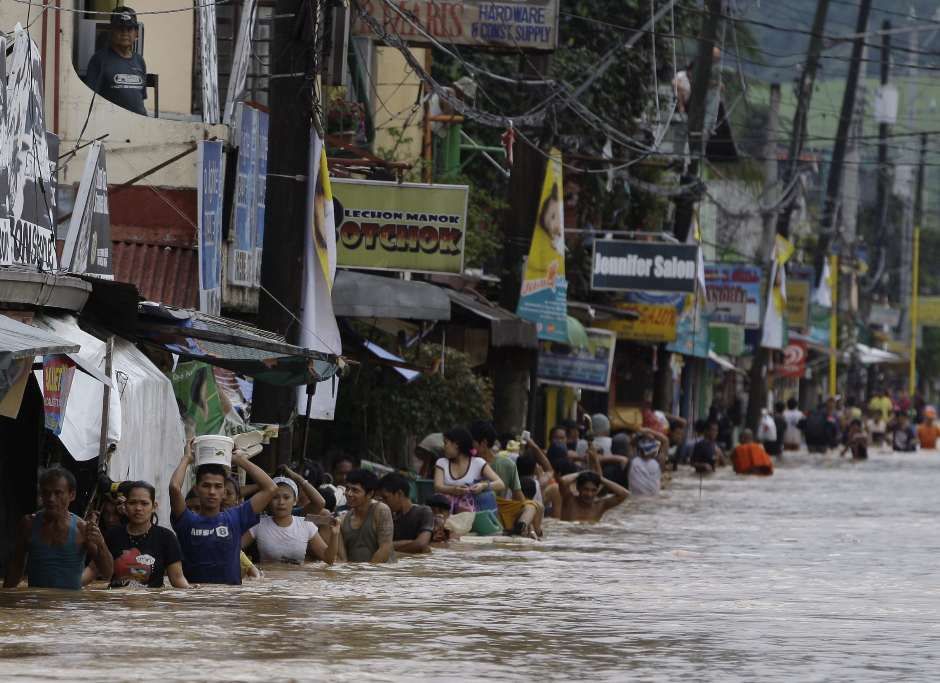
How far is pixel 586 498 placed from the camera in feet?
81.0

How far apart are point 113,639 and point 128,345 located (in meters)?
4.73

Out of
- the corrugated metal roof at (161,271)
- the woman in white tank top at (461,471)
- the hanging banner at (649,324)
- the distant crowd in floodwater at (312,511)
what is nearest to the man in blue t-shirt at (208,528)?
the distant crowd in floodwater at (312,511)

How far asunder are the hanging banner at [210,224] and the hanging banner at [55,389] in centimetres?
Answer: 492

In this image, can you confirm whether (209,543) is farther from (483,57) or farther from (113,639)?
(483,57)

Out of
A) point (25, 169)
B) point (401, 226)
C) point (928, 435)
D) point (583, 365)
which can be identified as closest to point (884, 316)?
point (928, 435)

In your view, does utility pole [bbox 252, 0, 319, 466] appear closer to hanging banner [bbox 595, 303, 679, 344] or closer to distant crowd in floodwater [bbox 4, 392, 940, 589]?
distant crowd in floodwater [bbox 4, 392, 940, 589]

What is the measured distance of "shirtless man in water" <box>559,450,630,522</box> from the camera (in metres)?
24.4

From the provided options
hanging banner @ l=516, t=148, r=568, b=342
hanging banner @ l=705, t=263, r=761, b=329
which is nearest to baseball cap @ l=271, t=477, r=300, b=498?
hanging banner @ l=516, t=148, r=568, b=342

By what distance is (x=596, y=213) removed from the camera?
1559 inches

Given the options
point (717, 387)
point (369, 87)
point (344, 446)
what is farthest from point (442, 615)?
point (717, 387)

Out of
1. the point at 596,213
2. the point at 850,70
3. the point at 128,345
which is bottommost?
the point at 128,345

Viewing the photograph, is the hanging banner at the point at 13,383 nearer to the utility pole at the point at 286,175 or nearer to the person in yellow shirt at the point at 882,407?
the utility pole at the point at 286,175

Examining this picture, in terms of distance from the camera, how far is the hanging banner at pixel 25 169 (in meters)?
14.5

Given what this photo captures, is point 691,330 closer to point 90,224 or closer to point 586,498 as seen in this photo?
point 586,498
